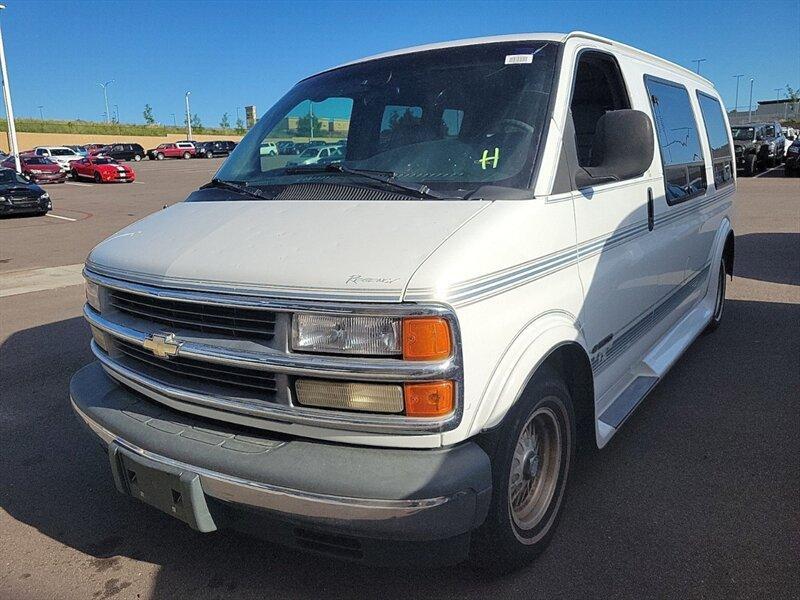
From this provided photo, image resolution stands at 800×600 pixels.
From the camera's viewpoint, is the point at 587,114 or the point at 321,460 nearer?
the point at 321,460

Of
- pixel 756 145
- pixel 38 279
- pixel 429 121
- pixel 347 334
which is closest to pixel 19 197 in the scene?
pixel 38 279

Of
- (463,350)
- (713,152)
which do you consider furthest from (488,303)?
(713,152)

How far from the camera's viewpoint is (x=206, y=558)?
2998 millimetres

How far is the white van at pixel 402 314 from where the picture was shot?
7.35 feet

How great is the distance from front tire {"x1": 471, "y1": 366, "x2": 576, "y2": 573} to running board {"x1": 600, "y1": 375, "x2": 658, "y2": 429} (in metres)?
0.43

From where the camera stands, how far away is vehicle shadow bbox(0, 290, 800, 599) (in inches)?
109

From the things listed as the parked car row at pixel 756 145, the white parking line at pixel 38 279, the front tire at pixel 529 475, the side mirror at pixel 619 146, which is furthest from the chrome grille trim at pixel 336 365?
the parked car row at pixel 756 145

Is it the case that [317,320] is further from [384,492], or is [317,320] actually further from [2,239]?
[2,239]

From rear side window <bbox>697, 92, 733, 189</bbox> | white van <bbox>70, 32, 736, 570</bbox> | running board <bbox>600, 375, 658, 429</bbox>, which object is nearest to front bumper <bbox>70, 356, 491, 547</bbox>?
white van <bbox>70, 32, 736, 570</bbox>

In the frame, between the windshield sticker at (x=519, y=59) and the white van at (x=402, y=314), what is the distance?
1 cm

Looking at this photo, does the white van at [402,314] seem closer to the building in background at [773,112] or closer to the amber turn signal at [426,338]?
the amber turn signal at [426,338]

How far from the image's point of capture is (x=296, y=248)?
8.27ft

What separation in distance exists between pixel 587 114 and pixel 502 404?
1.78 meters

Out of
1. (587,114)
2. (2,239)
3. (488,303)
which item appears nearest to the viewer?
(488,303)
